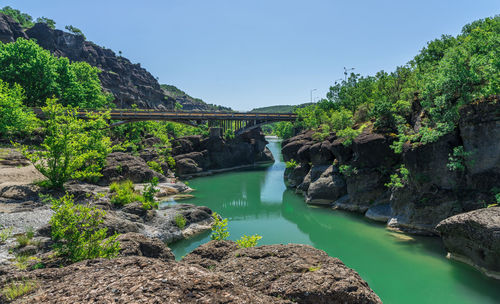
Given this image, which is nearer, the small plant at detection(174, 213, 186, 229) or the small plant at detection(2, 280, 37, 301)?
the small plant at detection(2, 280, 37, 301)

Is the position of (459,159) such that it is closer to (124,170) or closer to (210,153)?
(124,170)

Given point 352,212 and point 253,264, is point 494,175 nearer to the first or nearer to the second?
point 352,212

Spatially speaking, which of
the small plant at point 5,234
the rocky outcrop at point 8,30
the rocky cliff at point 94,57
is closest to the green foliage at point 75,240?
the small plant at point 5,234

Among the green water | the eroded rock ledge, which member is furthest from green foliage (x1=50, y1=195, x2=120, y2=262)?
the green water

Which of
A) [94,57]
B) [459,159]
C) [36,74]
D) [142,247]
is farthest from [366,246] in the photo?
[94,57]

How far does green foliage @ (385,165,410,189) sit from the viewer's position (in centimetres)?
1517

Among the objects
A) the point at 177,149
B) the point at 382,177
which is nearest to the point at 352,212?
the point at 382,177

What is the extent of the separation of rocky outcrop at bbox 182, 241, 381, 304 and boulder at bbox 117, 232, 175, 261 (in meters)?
1.46

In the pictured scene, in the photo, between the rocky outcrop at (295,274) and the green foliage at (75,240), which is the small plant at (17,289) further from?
the rocky outcrop at (295,274)

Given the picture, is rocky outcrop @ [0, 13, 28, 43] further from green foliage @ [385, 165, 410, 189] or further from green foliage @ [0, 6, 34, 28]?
green foliage @ [385, 165, 410, 189]

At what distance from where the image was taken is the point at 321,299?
4.06 metres

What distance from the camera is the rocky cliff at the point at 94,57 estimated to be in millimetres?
57094

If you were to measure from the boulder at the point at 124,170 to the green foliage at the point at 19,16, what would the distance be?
79072 mm

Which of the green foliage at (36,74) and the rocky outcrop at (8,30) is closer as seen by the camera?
the green foliage at (36,74)
